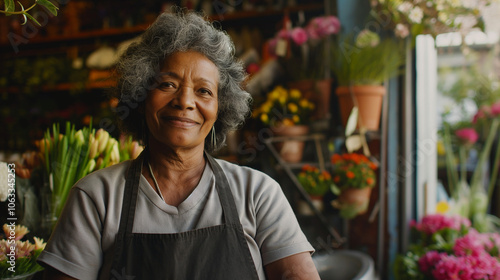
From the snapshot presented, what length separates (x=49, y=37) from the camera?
3.90m

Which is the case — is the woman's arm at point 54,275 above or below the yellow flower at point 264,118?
below

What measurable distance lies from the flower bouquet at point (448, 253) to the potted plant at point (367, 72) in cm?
64

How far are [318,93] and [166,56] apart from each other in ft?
4.83

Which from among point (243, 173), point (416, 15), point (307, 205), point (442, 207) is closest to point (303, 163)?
point (307, 205)

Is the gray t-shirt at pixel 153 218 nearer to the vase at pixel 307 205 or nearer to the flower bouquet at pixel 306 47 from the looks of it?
the vase at pixel 307 205

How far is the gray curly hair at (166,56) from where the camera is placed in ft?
3.60

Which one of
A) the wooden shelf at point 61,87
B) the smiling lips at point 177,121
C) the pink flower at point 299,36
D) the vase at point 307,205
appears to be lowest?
the vase at point 307,205

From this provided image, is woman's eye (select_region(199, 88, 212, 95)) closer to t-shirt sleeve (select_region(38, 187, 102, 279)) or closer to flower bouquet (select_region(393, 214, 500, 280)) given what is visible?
t-shirt sleeve (select_region(38, 187, 102, 279))

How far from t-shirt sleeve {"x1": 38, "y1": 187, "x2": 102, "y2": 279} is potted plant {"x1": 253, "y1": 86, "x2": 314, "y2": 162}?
151cm

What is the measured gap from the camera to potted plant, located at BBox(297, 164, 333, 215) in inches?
90.2

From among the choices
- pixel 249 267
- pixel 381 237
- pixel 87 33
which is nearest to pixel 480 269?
pixel 381 237

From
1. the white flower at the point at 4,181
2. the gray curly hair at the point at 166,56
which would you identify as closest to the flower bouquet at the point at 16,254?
the white flower at the point at 4,181

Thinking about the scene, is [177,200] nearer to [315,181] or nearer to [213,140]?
[213,140]

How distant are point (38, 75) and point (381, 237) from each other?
3448 millimetres
